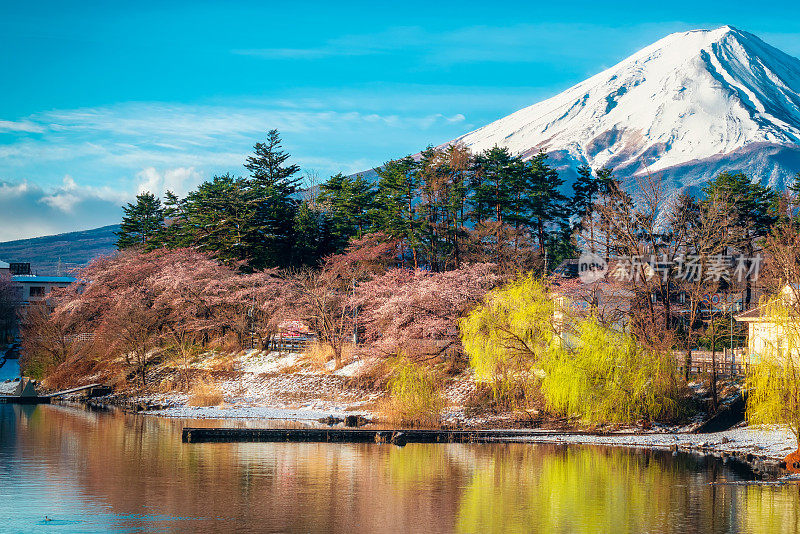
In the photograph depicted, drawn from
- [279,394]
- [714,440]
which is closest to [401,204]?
[279,394]

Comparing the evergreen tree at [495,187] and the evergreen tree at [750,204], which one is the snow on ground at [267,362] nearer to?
the evergreen tree at [495,187]

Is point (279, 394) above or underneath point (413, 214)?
underneath

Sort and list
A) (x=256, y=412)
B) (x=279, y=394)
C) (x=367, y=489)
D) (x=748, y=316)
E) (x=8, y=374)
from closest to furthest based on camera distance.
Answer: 1. (x=367, y=489)
2. (x=256, y=412)
3. (x=748, y=316)
4. (x=279, y=394)
5. (x=8, y=374)

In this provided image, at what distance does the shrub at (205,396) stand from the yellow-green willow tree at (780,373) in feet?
98.4

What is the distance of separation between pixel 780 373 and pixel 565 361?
9473 mm

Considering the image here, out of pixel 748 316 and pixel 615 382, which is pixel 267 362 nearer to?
pixel 615 382

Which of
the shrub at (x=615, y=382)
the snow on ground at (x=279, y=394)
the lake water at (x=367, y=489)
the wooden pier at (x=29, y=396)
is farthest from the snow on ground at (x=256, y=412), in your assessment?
the shrub at (x=615, y=382)

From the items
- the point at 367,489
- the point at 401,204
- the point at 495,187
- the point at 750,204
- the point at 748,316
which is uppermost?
the point at 495,187

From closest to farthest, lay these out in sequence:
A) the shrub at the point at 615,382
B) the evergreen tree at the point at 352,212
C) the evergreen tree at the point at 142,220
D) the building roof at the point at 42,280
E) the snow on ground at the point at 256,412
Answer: the shrub at the point at 615,382
the snow on ground at the point at 256,412
the evergreen tree at the point at 352,212
the evergreen tree at the point at 142,220
the building roof at the point at 42,280

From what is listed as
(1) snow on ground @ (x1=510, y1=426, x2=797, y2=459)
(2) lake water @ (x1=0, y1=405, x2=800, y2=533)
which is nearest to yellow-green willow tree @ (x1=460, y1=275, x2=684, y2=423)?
(1) snow on ground @ (x1=510, y1=426, x2=797, y2=459)

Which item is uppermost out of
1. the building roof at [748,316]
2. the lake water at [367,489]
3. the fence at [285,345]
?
the building roof at [748,316]

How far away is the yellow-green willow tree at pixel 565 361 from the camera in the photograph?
34.9 m

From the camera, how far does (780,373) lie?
29109mm

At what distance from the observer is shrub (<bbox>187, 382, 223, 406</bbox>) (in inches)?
1865
